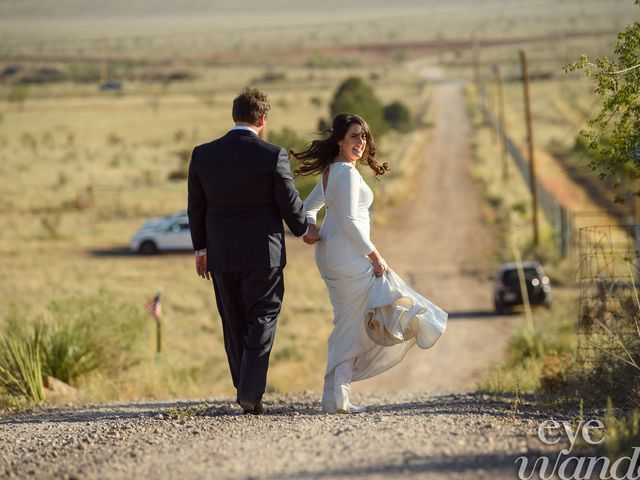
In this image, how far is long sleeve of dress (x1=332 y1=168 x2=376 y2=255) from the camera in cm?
818

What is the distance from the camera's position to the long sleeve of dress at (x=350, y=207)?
8180 millimetres

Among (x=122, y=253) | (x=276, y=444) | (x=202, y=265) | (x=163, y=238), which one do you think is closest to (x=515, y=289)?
(x=163, y=238)

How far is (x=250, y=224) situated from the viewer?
318 inches

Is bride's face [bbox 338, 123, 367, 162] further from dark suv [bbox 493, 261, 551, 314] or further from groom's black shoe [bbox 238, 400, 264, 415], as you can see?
dark suv [bbox 493, 261, 551, 314]

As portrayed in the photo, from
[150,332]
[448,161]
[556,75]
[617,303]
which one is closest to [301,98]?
[556,75]

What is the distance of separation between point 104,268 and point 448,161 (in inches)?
1213

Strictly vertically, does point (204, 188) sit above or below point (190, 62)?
below

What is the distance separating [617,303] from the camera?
37.0 ft

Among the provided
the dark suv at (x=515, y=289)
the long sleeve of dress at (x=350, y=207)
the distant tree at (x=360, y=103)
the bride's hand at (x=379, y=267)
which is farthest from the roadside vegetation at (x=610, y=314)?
the distant tree at (x=360, y=103)

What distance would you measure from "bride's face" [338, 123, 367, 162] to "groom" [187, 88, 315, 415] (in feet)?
1.64

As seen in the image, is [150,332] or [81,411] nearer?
[81,411]

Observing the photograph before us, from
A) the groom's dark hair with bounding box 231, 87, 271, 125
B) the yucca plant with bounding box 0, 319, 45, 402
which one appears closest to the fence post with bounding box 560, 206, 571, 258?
the yucca plant with bounding box 0, 319, 45, 402

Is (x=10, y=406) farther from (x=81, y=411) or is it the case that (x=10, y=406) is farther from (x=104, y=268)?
(x=104, y=268)

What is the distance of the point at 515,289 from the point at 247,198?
20779mm
